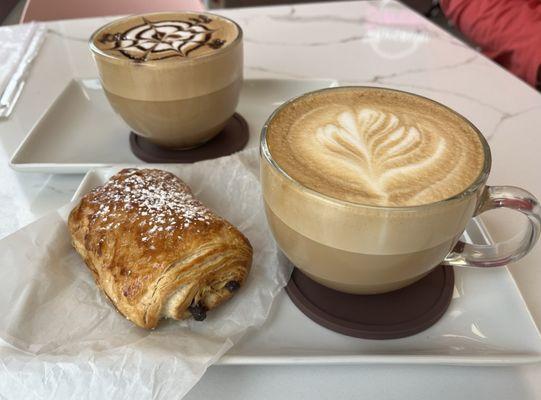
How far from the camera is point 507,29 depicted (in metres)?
1.39

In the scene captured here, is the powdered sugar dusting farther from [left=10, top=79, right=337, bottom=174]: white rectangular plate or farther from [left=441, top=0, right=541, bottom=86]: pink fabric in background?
[left=441, top=0, right=541, bottom=86]: pink fabric in background

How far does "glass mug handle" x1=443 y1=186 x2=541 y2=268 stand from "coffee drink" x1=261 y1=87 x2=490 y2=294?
0.11 feet

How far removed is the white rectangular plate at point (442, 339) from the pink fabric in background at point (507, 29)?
0.93 metres

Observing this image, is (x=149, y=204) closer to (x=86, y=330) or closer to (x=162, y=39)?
(x=86, y=330)

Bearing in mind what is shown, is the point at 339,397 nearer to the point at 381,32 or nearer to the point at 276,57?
the point at 276,57

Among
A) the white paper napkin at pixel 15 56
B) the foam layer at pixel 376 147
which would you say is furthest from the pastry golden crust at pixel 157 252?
the white paper napkin at pixel 15 56

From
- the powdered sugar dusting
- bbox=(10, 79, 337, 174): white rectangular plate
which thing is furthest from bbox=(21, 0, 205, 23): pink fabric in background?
the powdered sugar dusting

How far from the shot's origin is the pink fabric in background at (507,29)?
4.29ft

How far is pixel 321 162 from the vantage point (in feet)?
1.73

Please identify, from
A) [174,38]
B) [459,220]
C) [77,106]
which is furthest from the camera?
[77,106]

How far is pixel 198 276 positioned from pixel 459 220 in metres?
0.28

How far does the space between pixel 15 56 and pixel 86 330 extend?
92 cm

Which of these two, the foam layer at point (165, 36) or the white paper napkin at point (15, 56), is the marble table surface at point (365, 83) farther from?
the foam layer at point (165, 36)

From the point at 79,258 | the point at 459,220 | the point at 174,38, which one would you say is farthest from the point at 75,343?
the point at 174,38
